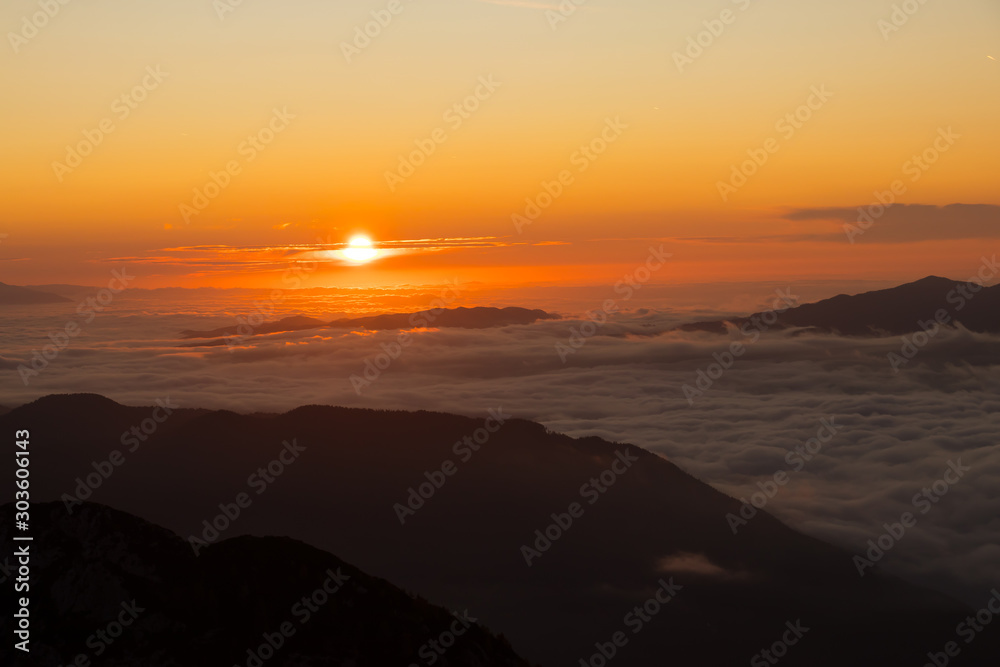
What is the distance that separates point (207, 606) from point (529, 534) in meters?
122

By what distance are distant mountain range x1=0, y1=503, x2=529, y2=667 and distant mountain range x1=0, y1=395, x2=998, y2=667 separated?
56.4 m

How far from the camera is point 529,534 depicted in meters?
158

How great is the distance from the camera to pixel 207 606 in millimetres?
41125

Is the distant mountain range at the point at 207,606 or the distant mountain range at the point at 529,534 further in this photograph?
the distant mountain range at the point at 529,534

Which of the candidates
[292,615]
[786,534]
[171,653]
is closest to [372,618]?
[292,615]

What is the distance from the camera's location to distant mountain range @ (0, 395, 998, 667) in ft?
409

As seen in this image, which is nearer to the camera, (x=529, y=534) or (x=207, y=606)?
(x=207, y=606)

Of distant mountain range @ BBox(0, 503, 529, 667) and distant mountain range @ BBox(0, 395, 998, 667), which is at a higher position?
distant mountain range @ BBox(0, 395, 998, 667)

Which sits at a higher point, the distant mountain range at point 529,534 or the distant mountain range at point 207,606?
the distant mountain range at point 529,534

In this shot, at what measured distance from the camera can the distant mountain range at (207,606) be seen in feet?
121

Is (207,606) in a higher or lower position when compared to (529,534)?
lower

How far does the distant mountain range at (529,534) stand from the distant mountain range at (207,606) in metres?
56.4

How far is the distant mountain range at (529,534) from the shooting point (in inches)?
4911

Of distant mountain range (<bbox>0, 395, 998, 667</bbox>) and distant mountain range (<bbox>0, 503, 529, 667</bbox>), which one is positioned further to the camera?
distant mountain range (<bbox>0, 395, 998, 667</bbox>)
